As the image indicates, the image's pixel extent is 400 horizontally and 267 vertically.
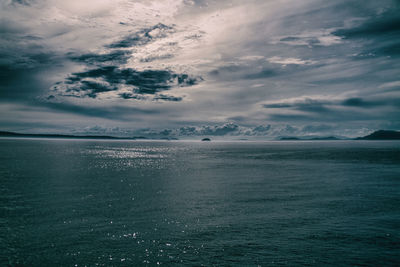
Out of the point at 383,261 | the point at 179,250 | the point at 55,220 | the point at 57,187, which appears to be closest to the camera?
the point at 383,261

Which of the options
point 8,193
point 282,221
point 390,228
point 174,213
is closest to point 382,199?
point 390,228

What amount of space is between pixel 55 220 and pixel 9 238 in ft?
16.4

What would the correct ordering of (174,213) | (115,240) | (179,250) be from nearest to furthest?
(179,250), (115,240), (174,213)

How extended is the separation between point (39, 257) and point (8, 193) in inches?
1068

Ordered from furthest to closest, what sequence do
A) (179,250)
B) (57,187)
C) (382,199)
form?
(57,187), (382,199), (179,250)

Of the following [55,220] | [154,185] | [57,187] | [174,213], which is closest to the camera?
[55,220]

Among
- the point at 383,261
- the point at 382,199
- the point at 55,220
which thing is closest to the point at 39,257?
the point at 55,220

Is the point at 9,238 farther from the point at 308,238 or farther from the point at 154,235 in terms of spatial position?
the point at 308,238

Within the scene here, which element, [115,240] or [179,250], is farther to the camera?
[115,240]

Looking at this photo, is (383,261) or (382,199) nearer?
(383,261)

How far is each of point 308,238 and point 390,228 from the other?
9519mm

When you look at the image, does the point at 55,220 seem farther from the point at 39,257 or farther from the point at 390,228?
the point at 390,228

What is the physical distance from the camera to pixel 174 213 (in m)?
31.4

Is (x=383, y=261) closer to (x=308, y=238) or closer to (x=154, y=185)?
(x=308, y=238)
